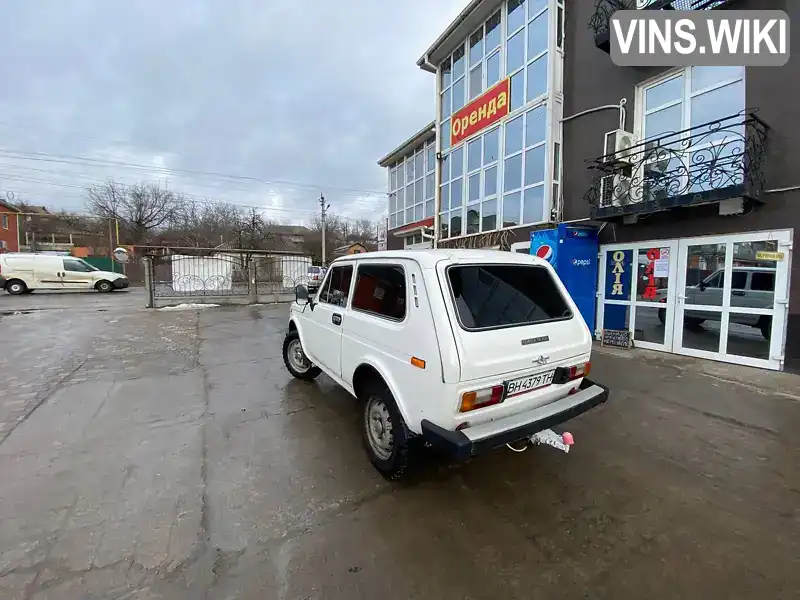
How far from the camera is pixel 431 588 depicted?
76.8 inches

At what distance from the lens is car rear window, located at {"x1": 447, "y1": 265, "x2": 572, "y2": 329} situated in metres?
2.76

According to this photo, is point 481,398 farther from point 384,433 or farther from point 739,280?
point 739,280

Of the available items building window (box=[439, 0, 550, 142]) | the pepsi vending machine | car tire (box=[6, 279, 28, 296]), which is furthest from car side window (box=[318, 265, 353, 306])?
car tire (box=[6, 279, 28, 296])

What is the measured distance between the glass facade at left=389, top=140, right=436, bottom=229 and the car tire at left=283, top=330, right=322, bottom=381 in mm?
11483

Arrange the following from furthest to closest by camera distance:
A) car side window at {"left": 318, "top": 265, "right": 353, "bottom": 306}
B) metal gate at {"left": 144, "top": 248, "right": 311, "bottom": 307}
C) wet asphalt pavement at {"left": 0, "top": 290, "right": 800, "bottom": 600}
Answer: metal gate at {"left": 144, "top": 248, "right": 311, "bottom": 307}
car side window at {"left": 318, "top": 265, "right": 353, "bottom": 306}
wet asphalt pavement at {"left": 0, "top": 290, "right": 800, "bottom": 600}

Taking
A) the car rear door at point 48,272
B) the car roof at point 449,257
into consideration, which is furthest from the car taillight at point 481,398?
the car rear door at point 48,272

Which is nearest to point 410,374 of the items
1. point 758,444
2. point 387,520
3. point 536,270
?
point 387,520

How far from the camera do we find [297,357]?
535 cm

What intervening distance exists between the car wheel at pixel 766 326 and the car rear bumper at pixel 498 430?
16.1 feet

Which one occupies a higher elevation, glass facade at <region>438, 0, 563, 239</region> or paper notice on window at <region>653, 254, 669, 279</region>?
glass facade at <region>438, 0, 563, 239</region>

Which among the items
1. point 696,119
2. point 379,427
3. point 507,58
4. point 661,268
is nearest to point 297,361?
Answer: point 379,427

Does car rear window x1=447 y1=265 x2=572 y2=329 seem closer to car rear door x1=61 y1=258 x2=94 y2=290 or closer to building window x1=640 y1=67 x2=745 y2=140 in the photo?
building window x1=640 y1=67 x2=745 y2=140

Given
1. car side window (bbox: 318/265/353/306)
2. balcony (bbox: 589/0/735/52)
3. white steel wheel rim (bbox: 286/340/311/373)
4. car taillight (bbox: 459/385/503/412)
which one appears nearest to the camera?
car taillight (bbox: 459/385/503/412)

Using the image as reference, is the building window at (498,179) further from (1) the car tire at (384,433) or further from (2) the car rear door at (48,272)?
(2) the car rear door at (48,272)
